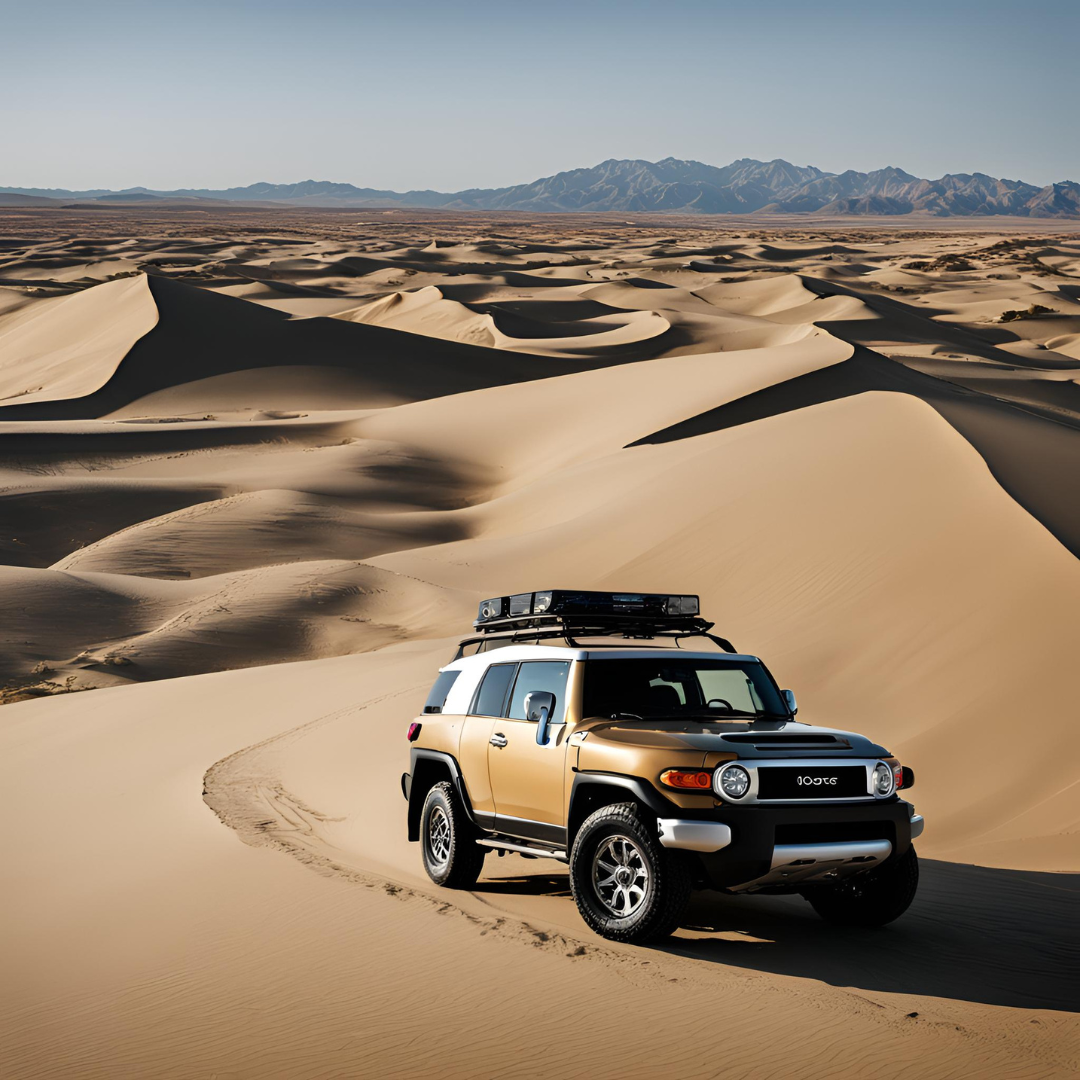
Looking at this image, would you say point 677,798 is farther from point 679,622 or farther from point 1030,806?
point 1030,806

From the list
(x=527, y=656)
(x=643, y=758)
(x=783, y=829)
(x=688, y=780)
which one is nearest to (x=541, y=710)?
(x=527, y=656)

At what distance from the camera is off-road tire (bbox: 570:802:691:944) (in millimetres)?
5797

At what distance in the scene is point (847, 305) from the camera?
67312mm

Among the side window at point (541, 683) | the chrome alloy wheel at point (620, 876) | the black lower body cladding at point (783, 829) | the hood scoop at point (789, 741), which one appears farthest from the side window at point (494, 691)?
the black lower body cladding at point (783, 829)

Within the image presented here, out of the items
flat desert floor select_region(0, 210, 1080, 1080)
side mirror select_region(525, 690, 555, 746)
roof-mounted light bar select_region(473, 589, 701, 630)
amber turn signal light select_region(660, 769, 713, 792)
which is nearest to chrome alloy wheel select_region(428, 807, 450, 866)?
flat desert floor select_region(0, 210, 1080, 1080)

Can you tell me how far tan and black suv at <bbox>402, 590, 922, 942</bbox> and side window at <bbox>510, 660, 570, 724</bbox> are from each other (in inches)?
0.4

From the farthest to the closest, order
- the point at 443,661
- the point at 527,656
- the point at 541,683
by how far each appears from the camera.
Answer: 1. the point at 443,661
2. the point at 527,656
3. the point at 541,683

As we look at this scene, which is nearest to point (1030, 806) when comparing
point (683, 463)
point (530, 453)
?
point (683, 463)

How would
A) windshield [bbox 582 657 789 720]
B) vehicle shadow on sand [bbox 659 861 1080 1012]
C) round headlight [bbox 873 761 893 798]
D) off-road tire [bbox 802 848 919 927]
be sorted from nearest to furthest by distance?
vehicle shadow on sand [bbox 659 861 1080 1012]
round headlight [bbox 873 761 893 798]
off-road tire [bbox 802 848 919 927]
windshield [bbox 582 657 789 720]

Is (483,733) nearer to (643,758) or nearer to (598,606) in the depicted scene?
(598,606)

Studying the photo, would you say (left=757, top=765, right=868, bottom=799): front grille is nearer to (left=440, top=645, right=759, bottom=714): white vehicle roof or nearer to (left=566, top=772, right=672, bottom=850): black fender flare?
(left=566, top=772, right=672, bottom=850): black fender flare

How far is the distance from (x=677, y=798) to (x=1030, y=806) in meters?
4.49

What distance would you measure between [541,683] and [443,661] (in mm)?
8466

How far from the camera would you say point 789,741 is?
604cm
